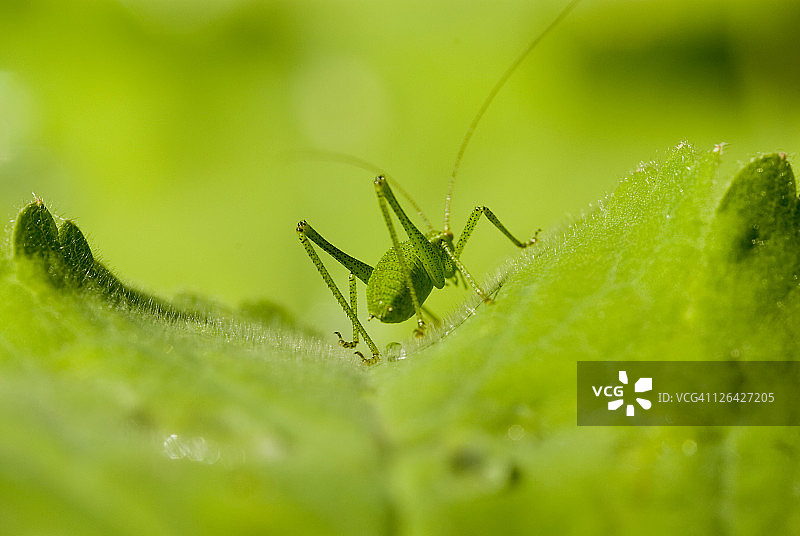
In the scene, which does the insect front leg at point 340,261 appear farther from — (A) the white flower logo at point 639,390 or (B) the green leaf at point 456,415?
(A) the white flower logo at point 639,390

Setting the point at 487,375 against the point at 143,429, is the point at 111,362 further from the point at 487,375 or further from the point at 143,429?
the point at 487,375

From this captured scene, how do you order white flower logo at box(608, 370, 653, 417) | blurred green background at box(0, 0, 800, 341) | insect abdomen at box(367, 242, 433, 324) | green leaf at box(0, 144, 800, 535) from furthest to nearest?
1. blurred green background at box(0, 0, 800, 341)
2. insect abdomen at box(367, 242, 433, 324)
3. white flower logo at box(608, 370, 653, 417)
4. green leaf at box(0, 144, 800, 535)

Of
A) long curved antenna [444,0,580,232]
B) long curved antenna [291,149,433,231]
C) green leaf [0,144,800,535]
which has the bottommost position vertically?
green leaf [0,144,800,535]

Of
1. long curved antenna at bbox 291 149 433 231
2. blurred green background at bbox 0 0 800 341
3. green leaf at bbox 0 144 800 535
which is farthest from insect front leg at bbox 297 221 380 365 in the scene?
green leaf at bbox 0 144 800 535

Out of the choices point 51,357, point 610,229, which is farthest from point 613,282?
point 51,357

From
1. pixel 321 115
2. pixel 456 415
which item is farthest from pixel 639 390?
pixel 321 115

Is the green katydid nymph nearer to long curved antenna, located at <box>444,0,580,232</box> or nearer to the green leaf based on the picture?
long curved antenna, located at <box>444,0,580,232</box>
